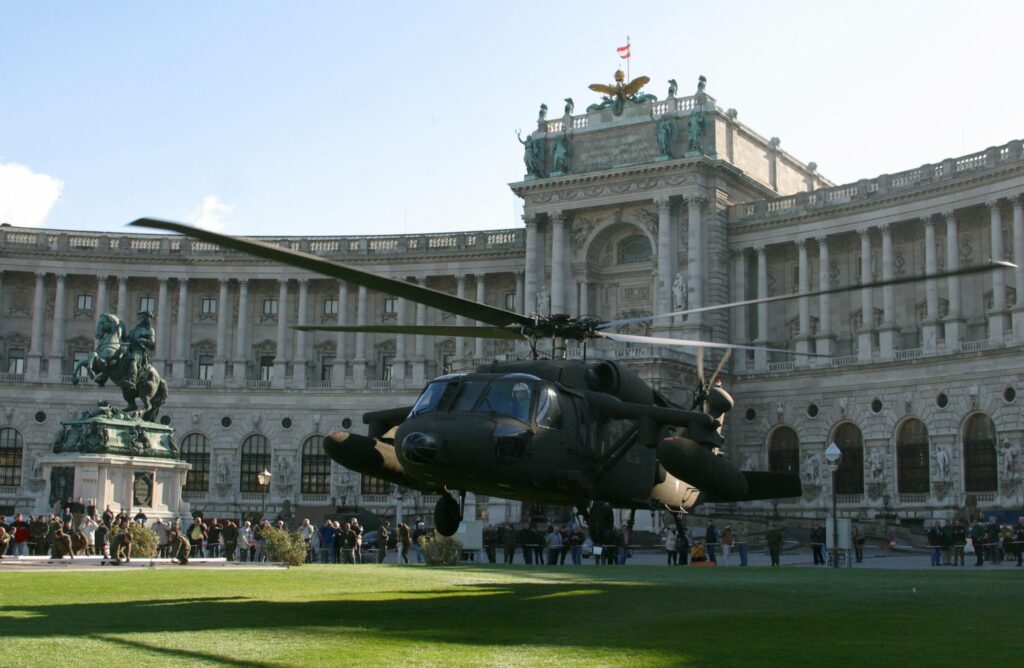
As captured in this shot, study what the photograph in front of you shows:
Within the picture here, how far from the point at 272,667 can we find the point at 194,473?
76.0 meters

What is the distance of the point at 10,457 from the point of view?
8512cm

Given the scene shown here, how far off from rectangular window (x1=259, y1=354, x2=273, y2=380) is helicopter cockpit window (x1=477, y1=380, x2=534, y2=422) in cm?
7027

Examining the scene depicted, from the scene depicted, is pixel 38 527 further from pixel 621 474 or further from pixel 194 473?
pixel 194 473

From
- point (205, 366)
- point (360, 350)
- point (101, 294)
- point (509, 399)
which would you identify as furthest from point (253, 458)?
point (509, 399)

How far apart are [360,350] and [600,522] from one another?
67.4 m

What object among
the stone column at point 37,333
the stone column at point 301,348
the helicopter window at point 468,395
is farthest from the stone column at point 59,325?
the helicopter window at point 468,395

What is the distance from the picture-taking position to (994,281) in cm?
6750

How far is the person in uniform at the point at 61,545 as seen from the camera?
127ft

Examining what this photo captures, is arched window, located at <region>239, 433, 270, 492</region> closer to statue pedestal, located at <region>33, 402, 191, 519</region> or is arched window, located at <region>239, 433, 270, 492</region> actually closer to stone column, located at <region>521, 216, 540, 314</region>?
stone column, located at <region>521, 216, 540, 314</region>

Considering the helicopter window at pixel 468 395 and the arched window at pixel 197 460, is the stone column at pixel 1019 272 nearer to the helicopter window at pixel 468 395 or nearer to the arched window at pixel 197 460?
the helicopter window at pixel 468 395

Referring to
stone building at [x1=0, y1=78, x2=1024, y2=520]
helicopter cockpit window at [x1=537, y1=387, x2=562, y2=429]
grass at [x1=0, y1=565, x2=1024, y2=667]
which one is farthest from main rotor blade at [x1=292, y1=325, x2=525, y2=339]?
stone building at [x1=0, y1=78, x2=1024, y2=520]

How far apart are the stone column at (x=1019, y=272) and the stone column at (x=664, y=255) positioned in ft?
64.2

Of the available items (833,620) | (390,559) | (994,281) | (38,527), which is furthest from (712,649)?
(994,281)

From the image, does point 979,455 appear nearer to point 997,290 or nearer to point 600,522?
point 997,290
